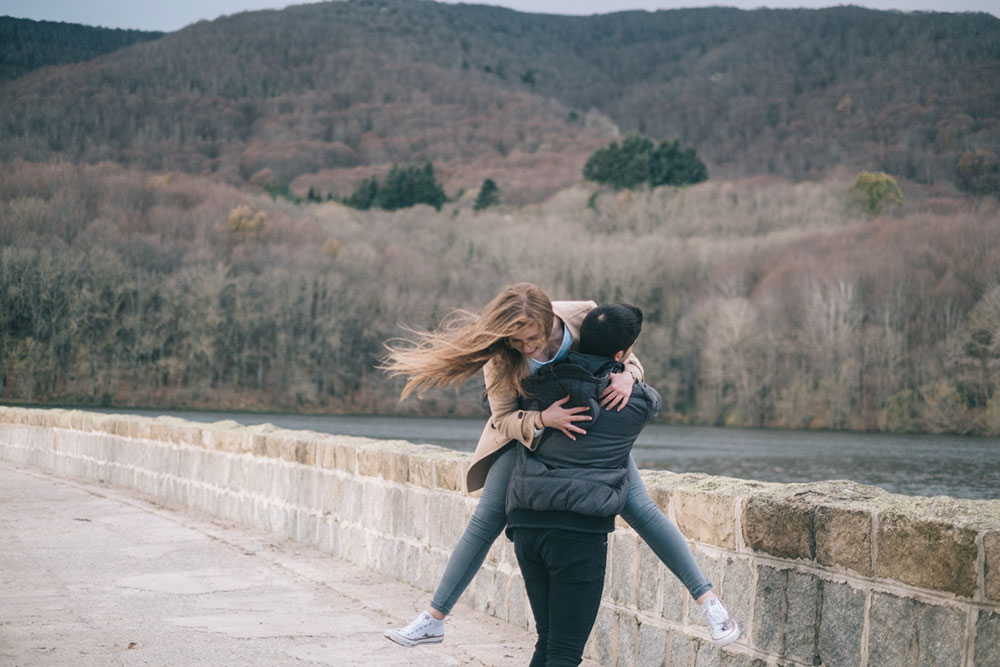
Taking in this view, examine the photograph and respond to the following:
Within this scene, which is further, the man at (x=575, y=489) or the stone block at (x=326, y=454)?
the stone block at (x=326, y=454)

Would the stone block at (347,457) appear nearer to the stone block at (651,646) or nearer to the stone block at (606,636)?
the stone block at (606,636)

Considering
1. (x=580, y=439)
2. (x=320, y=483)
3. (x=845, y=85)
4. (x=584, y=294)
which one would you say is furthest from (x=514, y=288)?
(x=845, y=85)

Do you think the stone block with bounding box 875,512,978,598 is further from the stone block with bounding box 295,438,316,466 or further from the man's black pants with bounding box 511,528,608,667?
the stone block with bounding box 295,438,316,466

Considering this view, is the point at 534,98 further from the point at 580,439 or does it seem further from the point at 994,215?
the point at 580,439

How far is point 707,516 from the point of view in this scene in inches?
180

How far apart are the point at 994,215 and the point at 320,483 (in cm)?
9340

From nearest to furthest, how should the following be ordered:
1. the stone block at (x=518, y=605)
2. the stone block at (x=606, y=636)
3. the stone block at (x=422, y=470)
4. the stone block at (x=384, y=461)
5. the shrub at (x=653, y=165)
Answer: the stone block at (x=606, y=636), the stone block at (x=518, y=605), the stone block at (x=422, y=470), the stone block at (x=384, y=461), the shrub at (x=653, y=165)

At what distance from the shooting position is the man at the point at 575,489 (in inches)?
142

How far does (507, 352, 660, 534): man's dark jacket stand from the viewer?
3.60 meters

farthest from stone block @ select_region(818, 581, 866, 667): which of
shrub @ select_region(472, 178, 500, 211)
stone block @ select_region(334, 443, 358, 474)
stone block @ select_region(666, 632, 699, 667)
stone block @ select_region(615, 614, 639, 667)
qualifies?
shrub @ select_region(472, 178, 500, 211)

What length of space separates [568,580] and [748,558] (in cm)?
98

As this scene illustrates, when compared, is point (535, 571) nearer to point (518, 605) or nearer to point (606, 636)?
point (606, 636)

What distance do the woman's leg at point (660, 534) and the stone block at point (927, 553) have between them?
23.5 inches

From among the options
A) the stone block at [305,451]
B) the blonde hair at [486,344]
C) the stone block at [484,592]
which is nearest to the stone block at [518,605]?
the stone block at [484,592]
